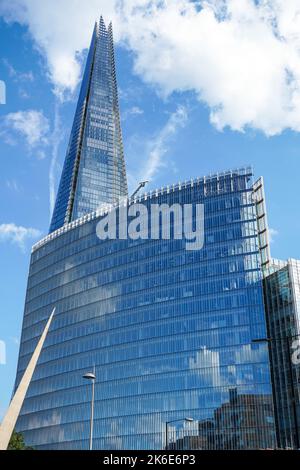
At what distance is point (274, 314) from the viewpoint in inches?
4094

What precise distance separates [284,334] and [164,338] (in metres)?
22.8

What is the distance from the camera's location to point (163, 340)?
10781cm

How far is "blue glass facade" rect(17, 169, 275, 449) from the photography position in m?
97.9

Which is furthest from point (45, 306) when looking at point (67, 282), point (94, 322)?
point (94, 322)

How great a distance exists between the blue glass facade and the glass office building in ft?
12.7

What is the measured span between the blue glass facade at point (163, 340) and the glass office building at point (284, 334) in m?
3.88

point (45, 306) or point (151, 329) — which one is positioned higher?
point (45, 306)
